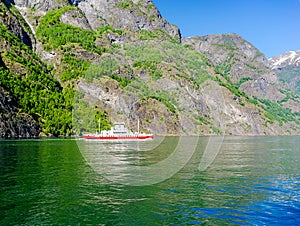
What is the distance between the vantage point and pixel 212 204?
31.0 meters

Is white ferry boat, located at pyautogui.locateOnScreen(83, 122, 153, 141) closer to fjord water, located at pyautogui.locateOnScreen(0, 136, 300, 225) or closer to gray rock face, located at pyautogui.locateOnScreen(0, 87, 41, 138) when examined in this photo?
gray rock face, located at pyautogui.locateOnScreen(0, 87, 41, 138)

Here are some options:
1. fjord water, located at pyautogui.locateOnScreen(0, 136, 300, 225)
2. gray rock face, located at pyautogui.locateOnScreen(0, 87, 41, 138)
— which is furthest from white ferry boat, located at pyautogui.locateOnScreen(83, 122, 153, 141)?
fjord water, located at pyautogui.locateOnScreen(0, 136, 300, 225)

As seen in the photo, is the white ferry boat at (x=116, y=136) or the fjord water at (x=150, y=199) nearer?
the fjord water at (x=150, y=199)

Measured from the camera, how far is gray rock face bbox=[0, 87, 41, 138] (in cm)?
14875

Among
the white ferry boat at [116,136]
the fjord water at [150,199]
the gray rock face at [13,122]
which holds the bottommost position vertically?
the fjord water at [150,199]

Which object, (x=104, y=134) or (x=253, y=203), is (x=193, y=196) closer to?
(x=253, y=203)

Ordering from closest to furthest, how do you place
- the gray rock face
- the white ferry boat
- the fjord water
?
the fjord water < the white ferry boat < the gray rock face

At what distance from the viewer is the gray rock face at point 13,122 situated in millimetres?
148750

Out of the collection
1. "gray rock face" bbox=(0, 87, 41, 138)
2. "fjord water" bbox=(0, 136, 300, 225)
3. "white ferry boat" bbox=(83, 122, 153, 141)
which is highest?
"gray rock face" bbox=(0, 87, 41, 138)

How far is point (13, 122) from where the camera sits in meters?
154

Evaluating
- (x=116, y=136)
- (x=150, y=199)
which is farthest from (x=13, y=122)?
(x=150, y=199)

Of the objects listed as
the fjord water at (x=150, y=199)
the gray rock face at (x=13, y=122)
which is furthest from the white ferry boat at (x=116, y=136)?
the fjord water at (x=150, y=199)

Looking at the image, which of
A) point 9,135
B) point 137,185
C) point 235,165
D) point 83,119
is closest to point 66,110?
point 83,119

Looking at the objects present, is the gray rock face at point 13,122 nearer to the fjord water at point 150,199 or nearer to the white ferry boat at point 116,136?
the white ferry boat at point 116,136
